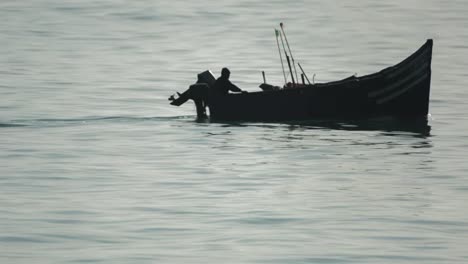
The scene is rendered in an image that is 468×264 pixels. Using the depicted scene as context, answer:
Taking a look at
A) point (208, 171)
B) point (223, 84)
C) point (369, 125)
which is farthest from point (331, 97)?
point (208, 171)

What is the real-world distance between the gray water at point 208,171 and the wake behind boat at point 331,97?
1.01 ft

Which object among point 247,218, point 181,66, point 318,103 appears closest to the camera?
point 247,218

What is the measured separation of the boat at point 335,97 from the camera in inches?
1087

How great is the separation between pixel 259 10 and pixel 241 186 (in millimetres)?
48836

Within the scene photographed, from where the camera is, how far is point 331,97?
27.9 m

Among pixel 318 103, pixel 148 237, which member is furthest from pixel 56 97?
pixel 148 237

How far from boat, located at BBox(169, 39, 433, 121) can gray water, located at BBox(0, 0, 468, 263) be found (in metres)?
0.32

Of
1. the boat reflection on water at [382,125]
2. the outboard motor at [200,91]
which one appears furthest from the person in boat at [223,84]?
the boat reflection on water at [382,125]

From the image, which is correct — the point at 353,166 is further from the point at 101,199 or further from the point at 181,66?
the point at 181,66

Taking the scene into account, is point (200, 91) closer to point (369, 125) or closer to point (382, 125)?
point (369, 125)

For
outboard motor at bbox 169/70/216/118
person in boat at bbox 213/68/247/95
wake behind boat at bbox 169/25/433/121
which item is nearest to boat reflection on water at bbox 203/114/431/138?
wake behind boat at bbox 169/25/433/121

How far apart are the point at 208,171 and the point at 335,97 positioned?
6.57 m

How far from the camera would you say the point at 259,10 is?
6862cm

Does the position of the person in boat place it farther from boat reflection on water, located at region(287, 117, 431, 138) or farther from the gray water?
boat reflection on water, located at region(287, 117, 431, 138)
